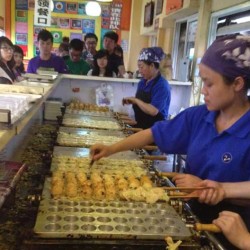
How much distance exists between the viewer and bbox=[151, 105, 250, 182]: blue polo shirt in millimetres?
1507

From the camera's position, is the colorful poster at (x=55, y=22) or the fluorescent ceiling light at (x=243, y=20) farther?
the colorful poster at (x=55, y=22)

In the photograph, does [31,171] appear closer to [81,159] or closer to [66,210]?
[81,159]

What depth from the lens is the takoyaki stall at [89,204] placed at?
1136mm

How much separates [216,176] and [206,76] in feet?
1.58

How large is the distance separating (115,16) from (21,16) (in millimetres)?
3191

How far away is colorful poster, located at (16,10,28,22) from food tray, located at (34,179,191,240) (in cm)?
1070

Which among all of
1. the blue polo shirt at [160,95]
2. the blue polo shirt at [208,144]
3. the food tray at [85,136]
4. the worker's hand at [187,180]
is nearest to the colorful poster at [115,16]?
the blue polo shirt at [160,95]

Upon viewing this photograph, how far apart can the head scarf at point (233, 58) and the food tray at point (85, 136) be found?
1.32 meters

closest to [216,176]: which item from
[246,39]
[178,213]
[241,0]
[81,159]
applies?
[178,213]

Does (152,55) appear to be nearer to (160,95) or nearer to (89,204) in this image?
(160,95)

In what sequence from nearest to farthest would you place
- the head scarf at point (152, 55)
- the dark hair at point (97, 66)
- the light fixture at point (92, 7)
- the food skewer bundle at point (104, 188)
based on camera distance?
the food skewer bundle at point (104, 188), the head scarf at point (152, 55), the dark hair at point (97, 66), the light fixture at point (92, 7)

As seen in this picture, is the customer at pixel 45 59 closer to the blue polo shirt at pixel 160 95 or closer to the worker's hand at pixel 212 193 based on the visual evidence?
the blue polo shirt at pixel 160 95

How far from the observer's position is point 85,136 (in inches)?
108

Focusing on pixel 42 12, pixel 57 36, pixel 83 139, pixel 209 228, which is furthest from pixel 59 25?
pixel 209 228
